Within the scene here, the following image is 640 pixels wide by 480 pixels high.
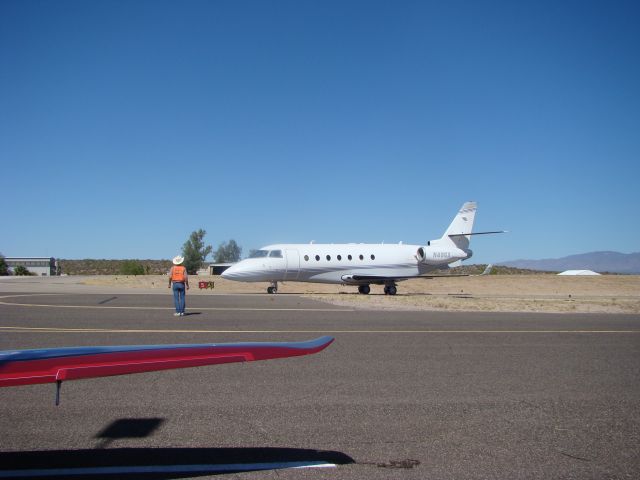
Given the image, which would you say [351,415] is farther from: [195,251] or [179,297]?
[195,251]

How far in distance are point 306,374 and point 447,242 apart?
98.6 feet

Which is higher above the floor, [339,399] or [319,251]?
[319,251]

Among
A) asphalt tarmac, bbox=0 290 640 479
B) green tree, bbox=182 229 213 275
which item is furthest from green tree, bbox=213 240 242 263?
asphalt tarmac, bbox=0 290 640 479

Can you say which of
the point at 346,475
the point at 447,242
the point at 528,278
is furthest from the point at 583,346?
the point at 528,278

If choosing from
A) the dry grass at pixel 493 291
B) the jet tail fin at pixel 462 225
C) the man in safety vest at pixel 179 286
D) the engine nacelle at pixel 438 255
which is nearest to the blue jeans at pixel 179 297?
the man in safety vest at pixel 179 286

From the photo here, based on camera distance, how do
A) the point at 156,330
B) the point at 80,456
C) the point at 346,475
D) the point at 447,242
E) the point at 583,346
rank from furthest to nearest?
the point at 447,242
the point at 156,330
the point at 583,346
the point at 80,456
the point at 346,475

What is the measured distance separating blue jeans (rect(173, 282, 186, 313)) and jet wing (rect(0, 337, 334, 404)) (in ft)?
40.5

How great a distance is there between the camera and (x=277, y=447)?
16.5 ft

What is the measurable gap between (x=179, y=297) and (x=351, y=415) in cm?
1103

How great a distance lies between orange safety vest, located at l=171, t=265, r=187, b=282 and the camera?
54.9ft

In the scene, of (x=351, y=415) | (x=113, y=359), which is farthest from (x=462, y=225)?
(x=113, y=359)

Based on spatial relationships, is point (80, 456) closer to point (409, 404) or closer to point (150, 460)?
point (150, 460)

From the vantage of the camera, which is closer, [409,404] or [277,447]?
[277,447]

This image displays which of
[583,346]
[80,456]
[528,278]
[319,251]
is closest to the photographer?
[80,456]
